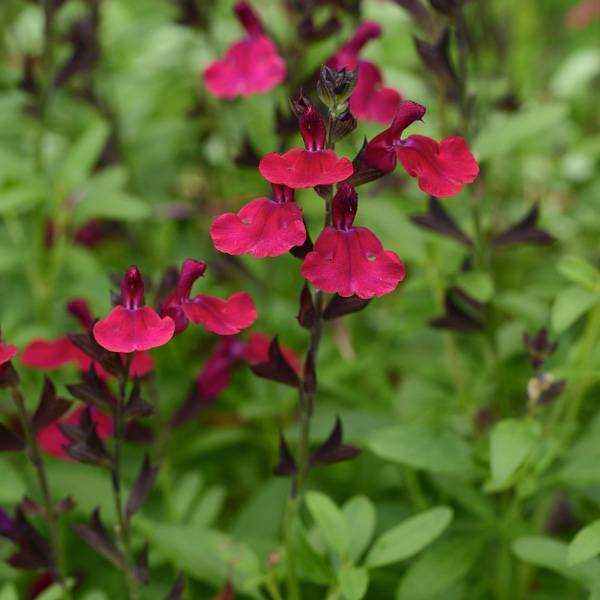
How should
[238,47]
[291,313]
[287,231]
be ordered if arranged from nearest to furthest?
[287,231]
[238,47]
[291,313]

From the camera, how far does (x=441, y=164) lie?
74 centimetres

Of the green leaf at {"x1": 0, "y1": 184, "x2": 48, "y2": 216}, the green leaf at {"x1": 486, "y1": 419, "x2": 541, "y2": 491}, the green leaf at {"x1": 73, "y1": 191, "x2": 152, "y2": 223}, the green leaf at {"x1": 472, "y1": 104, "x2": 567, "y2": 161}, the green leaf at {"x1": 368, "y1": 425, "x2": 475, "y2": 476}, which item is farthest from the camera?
the green leaf at {"x1": 73, "y1": 191, "x2": 152, "y2": 223}

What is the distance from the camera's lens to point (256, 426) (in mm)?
1615

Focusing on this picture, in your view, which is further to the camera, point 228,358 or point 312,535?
point 228,358

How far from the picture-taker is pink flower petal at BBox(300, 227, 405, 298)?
684mm

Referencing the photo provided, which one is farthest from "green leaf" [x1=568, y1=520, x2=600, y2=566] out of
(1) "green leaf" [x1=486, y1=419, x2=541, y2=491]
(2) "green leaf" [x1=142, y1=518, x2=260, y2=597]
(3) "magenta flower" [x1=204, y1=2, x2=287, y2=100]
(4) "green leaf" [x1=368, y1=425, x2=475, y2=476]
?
(3) "magenta flower" [x1=204, y1=2, x2=287, y2=100]

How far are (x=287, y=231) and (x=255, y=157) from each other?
2.07 feet

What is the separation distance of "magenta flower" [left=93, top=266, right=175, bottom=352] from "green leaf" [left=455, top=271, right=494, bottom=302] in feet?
1.67

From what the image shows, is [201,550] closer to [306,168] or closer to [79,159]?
[306,168]

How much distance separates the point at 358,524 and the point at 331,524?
0.05 meters

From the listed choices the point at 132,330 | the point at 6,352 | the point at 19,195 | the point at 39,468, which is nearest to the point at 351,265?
the point at 132,330

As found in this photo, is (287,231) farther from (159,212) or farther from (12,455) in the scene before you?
(159,212)

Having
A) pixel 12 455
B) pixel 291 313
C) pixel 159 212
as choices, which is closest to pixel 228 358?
pixel 291 313

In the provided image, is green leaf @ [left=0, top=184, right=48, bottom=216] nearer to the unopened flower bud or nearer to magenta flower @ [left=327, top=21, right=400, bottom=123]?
magenta flower @ [left=327, top=21, right=400, bottom=123]
